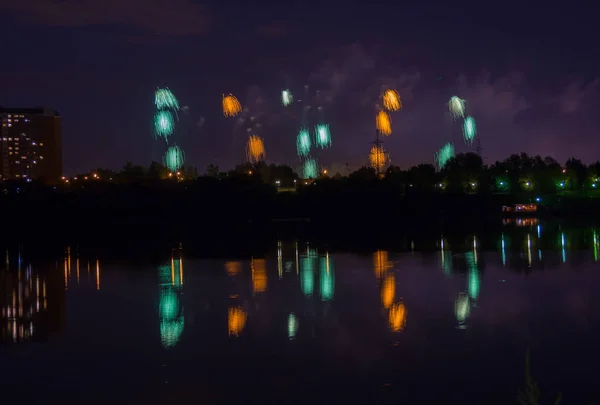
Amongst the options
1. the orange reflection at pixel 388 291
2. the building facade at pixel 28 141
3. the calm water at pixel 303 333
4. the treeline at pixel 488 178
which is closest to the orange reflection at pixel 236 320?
the calm water at pixel 303 333

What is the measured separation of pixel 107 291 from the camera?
22141mm

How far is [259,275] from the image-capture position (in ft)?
82.7

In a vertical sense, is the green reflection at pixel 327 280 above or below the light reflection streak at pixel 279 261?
below

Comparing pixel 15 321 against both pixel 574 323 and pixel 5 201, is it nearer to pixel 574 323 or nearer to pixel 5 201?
pixel 574 323

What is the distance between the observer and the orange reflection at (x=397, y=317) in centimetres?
1552

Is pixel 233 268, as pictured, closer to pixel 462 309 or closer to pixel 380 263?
pixel 380 263

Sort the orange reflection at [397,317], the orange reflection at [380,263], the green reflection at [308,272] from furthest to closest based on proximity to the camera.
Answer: the orange reflection at [380,263], the green reflection at [308,272], the orange reflection at [397,317]

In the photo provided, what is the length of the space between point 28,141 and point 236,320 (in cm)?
17295

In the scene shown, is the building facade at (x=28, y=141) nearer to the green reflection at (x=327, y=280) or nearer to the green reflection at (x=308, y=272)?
the green reflection at (x=308, y=272)

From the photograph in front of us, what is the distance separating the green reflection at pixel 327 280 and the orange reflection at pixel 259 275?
1799 millimetres

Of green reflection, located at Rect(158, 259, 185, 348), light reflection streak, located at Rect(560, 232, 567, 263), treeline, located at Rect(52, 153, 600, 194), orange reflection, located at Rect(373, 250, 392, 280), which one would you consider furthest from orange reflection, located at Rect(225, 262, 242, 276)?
treeline, located at Rect(52, 153, 600, 194)

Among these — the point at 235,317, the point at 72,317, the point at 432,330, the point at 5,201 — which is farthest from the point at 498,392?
the point at 5,201

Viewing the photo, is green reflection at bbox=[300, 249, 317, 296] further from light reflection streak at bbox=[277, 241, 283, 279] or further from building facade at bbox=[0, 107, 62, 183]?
building facade at bbox=[0, 107, 62, 183]

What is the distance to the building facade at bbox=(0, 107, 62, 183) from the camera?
17600 centimetres
